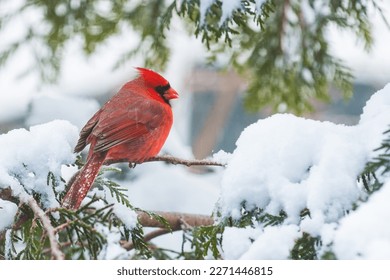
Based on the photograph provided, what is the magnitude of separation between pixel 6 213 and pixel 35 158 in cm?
14

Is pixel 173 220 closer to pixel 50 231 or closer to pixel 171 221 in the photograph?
pixel 171 221

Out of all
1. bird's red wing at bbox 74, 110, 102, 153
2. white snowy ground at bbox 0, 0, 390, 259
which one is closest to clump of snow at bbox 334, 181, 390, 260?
white snowy ground at bbox 0, 0, 390, 259

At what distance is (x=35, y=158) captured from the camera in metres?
1.41

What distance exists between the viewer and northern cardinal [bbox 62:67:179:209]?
1.88 m

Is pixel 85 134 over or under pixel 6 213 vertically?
over

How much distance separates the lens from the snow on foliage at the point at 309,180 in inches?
36.7

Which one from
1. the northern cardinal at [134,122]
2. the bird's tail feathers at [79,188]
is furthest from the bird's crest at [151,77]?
the bird's tail feathers at [79,188]

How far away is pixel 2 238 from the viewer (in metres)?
1.48

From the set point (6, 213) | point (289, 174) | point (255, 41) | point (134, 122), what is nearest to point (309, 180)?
point (289, 174)

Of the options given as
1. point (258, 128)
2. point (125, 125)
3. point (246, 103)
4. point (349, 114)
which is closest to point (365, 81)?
point (349, 114)

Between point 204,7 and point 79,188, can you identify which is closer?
point 79,188

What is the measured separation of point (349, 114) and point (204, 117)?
154 cm

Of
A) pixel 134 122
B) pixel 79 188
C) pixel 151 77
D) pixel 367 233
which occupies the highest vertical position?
pixel 151 77

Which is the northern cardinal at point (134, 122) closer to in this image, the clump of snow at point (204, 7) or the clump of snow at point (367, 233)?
the clump of snow at point (204, 7)
